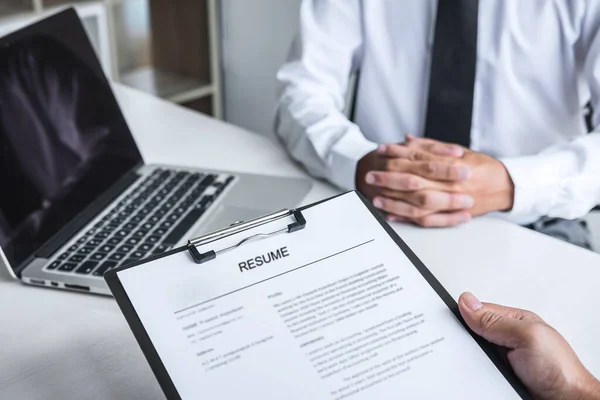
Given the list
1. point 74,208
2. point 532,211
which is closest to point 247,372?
point 74,208

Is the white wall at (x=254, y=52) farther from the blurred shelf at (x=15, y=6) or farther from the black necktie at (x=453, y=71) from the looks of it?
the black necktie at (x=453, y=71)

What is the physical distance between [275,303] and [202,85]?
1890mm

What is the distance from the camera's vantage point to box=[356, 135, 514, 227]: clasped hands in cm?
83

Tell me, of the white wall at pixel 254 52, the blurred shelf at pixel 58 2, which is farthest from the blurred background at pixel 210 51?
the blurred shelf at pixel 58 2

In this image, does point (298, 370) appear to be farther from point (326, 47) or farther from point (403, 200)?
point (326, 47)

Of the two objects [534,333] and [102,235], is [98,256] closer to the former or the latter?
[102,235]

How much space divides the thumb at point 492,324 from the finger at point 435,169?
34 cm

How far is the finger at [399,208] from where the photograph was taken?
0.83 m

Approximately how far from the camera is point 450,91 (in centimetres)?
102

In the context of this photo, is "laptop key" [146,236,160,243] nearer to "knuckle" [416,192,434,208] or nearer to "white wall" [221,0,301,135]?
"knuckle" [416,192,434,208]

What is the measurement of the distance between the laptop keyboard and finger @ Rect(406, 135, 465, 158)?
0.28 metres

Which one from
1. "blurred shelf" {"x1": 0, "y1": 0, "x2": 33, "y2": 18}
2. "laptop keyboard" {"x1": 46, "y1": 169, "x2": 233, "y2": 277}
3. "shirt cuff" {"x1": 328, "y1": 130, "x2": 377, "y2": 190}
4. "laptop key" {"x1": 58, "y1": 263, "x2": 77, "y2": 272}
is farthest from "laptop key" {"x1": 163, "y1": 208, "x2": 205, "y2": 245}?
"blurred shelf" {"x1": 0, "y1": 0, "x2": 33, "y2": 18}

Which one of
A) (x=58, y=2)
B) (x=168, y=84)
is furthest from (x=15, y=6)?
(x=168, y=84)

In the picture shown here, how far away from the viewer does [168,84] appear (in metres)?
2.29
